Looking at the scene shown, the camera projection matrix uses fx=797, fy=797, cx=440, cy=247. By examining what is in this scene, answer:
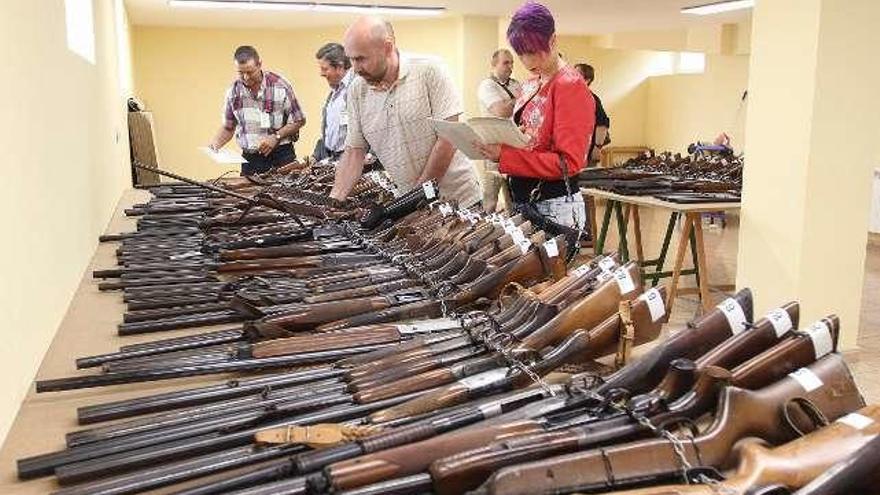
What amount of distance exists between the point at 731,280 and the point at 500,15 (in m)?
5.37

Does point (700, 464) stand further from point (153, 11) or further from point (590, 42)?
point (590, 42)

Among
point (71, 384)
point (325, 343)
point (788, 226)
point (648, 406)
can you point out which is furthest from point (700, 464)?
point (788, 226)

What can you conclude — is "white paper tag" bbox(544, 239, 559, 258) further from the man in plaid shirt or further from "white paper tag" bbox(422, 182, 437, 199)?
the man in plaid shirt

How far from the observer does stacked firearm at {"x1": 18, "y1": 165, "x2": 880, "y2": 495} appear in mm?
1145

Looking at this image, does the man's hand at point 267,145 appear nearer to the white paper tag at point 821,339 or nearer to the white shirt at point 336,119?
the white shirt at point 336,119

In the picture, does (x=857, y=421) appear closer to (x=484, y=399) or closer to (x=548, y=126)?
(x=484, y=399)

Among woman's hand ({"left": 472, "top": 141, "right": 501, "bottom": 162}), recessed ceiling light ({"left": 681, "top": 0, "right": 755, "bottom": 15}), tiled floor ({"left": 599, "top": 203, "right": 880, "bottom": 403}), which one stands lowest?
tiled floor ({"left": 599, "top": 203, "right": 880, "bottom": 403})

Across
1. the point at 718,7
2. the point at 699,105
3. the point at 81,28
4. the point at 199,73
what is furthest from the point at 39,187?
the point at 699,105

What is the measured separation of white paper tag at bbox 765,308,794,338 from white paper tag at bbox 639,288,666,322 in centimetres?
27

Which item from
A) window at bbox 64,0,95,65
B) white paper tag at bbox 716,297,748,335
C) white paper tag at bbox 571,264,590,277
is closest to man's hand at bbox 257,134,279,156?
window at bbox 64,0,95,65

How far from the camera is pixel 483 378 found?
1.56 metres

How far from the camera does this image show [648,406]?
1287mm

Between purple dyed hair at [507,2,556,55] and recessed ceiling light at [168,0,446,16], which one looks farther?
recessed ceiling light at [168,0,446,16]

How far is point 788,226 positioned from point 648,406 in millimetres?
3118
